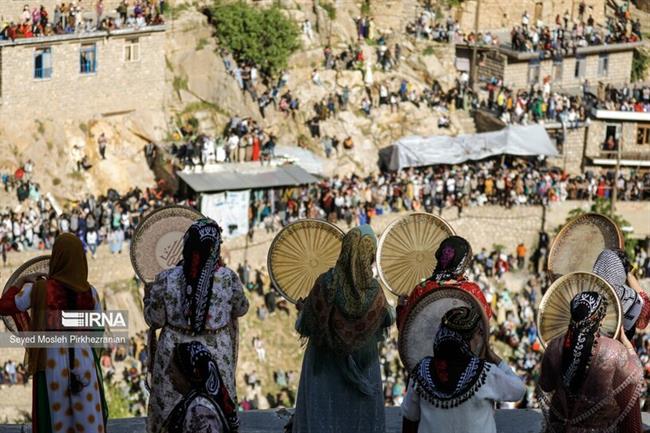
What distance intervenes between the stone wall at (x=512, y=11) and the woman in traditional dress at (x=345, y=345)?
38.1m

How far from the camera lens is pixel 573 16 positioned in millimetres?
51000

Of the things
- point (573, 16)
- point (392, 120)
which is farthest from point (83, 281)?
point (573, 16)

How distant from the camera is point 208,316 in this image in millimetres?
11438

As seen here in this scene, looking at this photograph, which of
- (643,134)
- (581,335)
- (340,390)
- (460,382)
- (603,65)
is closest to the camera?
(460,382)

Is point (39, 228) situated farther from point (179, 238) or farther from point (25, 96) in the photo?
point (179, 238)

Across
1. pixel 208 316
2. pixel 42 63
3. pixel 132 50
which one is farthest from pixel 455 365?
pixel 132 50

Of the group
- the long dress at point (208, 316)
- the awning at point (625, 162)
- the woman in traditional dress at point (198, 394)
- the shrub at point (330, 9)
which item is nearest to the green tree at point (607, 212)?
the awning at point (625, 162)

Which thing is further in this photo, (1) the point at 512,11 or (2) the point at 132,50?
(1) the point at 512,11

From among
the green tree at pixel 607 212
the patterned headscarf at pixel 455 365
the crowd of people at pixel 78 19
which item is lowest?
the green tree at pixel 607 212

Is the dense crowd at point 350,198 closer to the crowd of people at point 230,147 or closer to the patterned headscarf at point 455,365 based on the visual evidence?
the crowd of people at point 230,147

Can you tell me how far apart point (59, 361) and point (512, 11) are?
4056 cm

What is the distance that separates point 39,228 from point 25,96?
6.23 metres

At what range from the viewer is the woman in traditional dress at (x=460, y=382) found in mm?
9984

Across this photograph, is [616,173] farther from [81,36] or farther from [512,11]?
[81,36]
